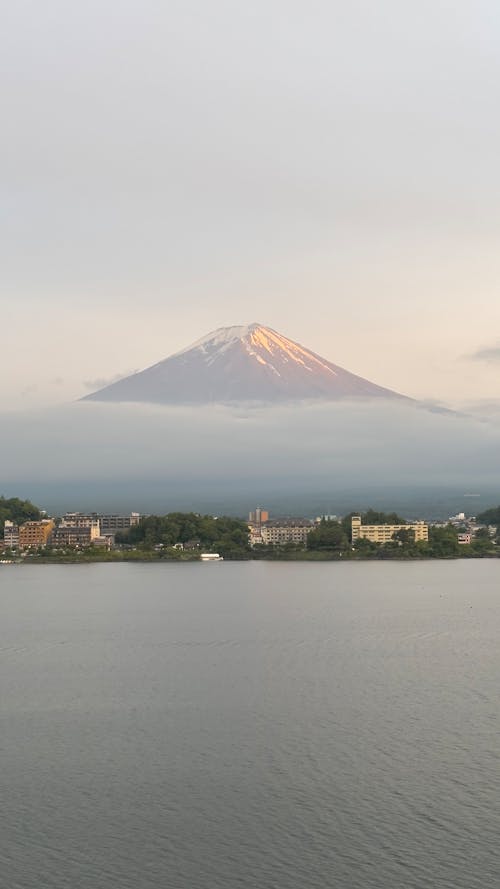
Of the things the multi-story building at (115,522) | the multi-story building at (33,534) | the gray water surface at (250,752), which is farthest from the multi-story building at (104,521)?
the gray water surface at (250,752)

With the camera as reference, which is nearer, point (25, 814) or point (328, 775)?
point (25, 814)

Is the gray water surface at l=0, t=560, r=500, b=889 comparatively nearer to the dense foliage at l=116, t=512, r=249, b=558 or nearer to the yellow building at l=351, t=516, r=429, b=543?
the dense foliage at l=116, t=512, r=249, b=558

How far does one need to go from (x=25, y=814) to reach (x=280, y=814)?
62.0 inches

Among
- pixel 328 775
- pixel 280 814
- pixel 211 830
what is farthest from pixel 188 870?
pixel 328 775

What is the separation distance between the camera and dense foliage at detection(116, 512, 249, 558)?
33188mm

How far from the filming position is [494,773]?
669 centimetres

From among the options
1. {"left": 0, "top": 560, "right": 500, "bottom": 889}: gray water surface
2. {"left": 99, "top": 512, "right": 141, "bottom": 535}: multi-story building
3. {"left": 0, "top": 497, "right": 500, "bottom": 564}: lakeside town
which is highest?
{"left": 99, "top": 512, "right": 141, "bottom": 535}: multi-story building

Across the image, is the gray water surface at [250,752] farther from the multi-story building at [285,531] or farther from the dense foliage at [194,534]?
the multi-story building at [285,531]

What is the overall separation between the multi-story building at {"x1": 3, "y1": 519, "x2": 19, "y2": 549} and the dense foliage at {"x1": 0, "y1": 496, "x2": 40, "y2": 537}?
186 centimetres

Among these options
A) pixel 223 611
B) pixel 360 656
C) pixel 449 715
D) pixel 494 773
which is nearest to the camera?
pixel 494 773

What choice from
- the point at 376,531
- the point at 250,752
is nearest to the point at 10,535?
the point at 376,531

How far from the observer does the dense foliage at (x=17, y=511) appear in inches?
1534

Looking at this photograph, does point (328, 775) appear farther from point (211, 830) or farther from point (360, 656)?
point (360, 656)

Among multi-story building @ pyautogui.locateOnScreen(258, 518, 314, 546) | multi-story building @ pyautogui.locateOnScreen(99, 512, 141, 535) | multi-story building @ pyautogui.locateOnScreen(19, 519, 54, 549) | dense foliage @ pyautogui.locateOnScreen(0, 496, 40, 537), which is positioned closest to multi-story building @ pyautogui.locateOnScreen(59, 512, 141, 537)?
multi-story building @ pyautogui.locateOnScreen(99, 512, 141, 535)
